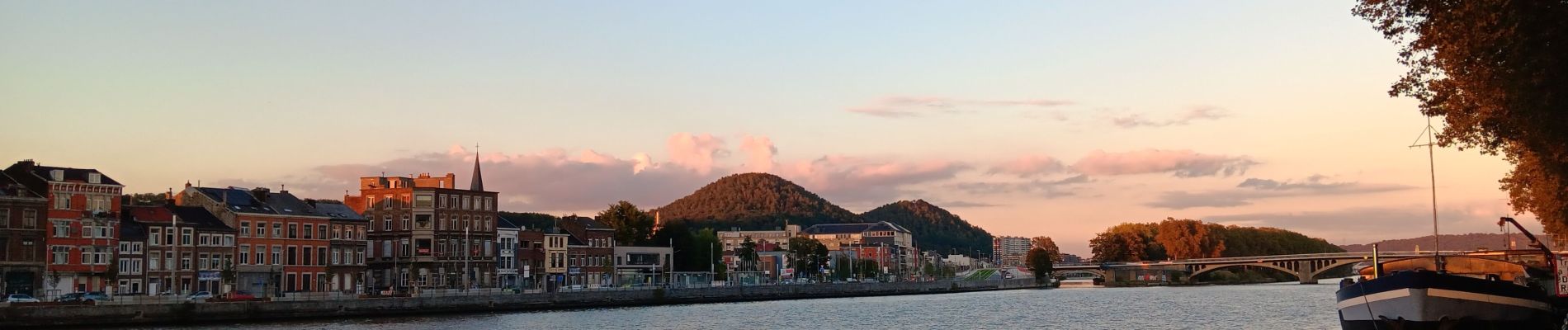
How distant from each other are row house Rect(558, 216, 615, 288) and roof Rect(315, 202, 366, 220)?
24.6m

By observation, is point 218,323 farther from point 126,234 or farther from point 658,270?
point 658,270

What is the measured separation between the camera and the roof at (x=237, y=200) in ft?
322

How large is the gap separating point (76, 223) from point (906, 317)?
52517 millimetres

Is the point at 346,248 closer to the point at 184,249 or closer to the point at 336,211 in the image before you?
the point at 336,211

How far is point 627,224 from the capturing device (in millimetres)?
148125

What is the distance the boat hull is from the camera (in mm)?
43750

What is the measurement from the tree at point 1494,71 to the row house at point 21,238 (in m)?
73.3

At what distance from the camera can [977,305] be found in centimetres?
11625

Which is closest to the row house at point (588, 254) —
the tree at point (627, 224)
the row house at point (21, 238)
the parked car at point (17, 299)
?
the tree at point (627, 224)

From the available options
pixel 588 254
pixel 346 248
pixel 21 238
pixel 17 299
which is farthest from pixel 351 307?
pixel 588 254

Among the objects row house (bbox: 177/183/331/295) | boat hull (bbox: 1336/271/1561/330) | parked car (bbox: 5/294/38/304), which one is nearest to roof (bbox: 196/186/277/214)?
row house (bbox: 177/183/331/295)

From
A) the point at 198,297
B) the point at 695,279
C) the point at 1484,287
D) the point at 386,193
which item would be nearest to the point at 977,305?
the point at 695,279

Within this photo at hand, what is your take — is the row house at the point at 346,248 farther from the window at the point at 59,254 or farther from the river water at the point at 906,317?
the window at the point at 59,254

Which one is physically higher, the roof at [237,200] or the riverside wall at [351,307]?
the roof at [237,200]
